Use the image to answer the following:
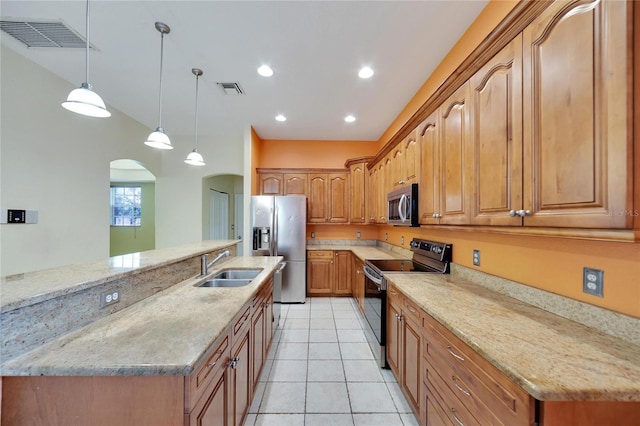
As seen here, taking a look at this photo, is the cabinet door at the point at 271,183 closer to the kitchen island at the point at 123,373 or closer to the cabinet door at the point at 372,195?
the cabinet door at the point at 372,195

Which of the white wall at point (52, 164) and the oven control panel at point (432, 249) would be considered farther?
the white wall at point (52, 164)

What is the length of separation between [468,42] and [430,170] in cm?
106

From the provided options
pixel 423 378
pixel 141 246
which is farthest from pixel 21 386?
pixel 141 246

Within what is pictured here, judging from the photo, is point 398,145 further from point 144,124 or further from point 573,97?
point 144,124

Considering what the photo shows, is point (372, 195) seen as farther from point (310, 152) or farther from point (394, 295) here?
point (394, 295)

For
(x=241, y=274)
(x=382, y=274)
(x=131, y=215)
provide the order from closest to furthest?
(x=382, y=274) < (x=241, y=274) < (x=131, y=215)

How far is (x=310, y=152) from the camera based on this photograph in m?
4.93

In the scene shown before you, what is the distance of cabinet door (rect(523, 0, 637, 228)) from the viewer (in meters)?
0.82

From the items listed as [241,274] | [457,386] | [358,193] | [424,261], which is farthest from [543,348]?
[358,193]

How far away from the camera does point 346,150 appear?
16.4ft

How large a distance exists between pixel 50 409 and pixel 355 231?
4426mm

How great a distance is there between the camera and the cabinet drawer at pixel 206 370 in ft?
3.05

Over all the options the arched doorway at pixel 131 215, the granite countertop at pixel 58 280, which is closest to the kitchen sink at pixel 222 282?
the granite countertop at pixel 58 280

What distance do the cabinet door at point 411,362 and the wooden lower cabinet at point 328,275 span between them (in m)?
2.57
